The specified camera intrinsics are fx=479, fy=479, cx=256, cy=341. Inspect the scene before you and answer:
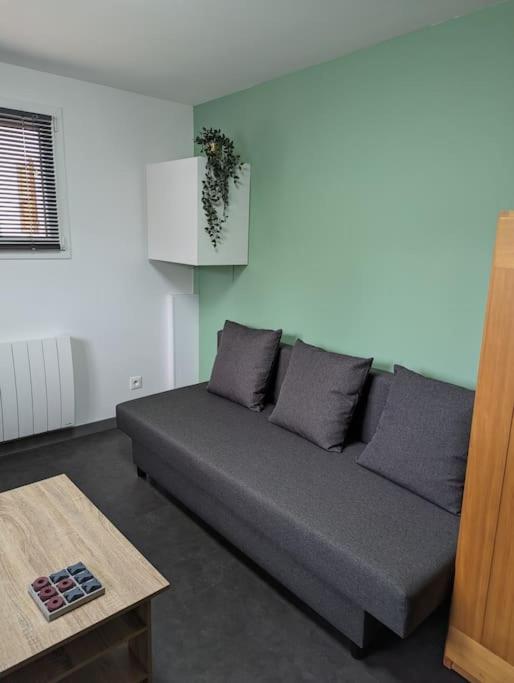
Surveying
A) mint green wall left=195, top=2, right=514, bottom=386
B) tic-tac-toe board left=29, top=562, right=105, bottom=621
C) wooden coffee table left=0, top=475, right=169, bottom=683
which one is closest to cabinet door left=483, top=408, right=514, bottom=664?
mint green wall left=195, top=2, right=514, bottom=386

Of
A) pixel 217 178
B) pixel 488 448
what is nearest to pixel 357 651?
pixel 488 448

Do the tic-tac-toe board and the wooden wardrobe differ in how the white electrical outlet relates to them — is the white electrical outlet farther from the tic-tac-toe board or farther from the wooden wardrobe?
the wooden wardrobe

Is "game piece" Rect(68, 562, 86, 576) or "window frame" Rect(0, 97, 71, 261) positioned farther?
"window frame" Rect(0, 97, 71, 261)

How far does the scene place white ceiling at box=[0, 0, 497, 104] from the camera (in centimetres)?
199

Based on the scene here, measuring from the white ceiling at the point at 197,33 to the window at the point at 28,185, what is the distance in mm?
328

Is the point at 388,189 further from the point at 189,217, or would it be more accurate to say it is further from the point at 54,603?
the point at 54,603

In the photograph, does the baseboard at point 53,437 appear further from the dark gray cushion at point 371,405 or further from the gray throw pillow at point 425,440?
the gray throw pillow at point 425,440

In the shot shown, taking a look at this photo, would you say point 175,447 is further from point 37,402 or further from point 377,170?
point 377,170

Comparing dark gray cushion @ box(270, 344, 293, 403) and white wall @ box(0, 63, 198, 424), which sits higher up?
white wall @ box(0, 63, 198, 424)

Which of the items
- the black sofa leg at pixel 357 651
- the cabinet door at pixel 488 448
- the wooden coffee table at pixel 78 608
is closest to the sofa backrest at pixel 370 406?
the cabinet door at pixel 488 448

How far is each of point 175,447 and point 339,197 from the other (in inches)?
62.5

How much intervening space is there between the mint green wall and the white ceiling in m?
0.16

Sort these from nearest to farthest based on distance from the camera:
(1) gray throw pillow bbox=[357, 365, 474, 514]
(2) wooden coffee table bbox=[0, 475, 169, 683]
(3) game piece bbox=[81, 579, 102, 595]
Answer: (2) wooden coffee table bbox=[0, 475, 169, 683], (3) game piece bbox=[81, 579, 102, 595], (1) gray throw pillow bbox=[357, 365, 474, 514]

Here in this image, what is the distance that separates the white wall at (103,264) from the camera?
2.99 metres
